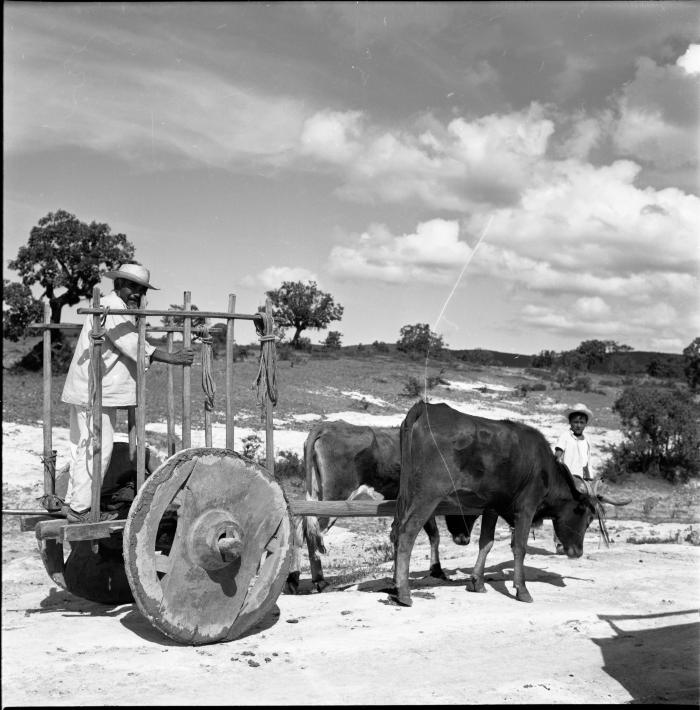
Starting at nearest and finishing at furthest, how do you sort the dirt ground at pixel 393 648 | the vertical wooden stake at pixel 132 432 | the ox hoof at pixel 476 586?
1. the dirt ground at pixel 393 648
2. the vertical wooden stake at pixel 132 432
3. the ox hoof at pixel 476 586

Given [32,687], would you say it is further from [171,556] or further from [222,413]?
[222,413]

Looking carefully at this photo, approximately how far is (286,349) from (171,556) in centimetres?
3941

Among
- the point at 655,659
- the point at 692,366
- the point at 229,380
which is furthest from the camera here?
the point at 692,366

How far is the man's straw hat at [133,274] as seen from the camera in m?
7.00

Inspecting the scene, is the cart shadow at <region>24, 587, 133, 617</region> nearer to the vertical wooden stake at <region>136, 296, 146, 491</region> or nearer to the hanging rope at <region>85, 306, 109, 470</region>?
the vertical wooden stake at <region>136, 296, 146, 491</region>

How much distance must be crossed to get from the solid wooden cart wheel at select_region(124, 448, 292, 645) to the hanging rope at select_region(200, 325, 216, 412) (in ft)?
3.59

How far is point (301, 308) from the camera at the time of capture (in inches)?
1976

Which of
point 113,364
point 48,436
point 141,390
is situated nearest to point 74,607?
point 48,436

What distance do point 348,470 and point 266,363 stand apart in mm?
2697

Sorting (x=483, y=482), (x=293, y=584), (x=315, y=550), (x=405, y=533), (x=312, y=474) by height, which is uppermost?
(x=483, y=482)

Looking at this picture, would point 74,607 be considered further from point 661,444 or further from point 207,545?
point 661,444

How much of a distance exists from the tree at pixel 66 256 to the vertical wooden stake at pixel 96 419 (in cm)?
2265

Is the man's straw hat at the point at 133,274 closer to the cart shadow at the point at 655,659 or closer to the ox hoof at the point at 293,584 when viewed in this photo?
the ox hoof at the point at 293,584

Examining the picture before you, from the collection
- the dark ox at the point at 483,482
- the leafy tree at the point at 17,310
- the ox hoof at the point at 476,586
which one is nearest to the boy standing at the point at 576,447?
the dark ox at the point at 483,482
